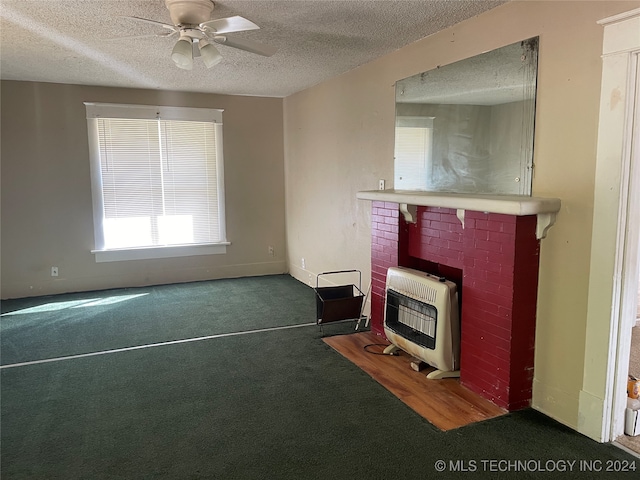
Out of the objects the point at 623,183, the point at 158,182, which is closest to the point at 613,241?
the point at 623,183

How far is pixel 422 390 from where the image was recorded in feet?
9.78

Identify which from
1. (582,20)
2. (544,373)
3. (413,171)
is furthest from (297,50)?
(544,373)

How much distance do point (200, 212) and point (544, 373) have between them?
4562 millimetres

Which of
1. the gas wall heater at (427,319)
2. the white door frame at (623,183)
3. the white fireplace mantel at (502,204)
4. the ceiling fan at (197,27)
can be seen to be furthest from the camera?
the gas wall heater at (427,319)

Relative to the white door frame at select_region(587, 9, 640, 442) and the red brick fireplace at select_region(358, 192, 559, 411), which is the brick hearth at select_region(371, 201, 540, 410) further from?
the white door frame at select_region(587, 9, 640, 442)

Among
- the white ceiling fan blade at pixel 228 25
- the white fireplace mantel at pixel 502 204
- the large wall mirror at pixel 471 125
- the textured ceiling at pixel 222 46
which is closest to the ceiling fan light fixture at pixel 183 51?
the white ceiling fan blade at pixel 228 25

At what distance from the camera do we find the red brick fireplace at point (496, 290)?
2621 millimetres

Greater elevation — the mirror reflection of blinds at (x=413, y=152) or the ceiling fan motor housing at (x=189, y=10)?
the ceiling fan motor housing at (x=189, y=10)

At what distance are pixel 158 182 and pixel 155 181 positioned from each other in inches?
1.4

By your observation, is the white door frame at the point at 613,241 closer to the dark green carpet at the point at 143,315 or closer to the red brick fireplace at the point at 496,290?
the red brick fireplace at the point at 496,290

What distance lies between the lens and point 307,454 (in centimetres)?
233

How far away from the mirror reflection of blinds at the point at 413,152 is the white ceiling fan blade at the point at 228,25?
1524 millimetres

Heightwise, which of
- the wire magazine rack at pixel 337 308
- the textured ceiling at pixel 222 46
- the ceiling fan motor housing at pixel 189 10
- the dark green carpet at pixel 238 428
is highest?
the textured ceiling at pixel 222 46

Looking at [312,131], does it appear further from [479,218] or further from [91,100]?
[479,218]
